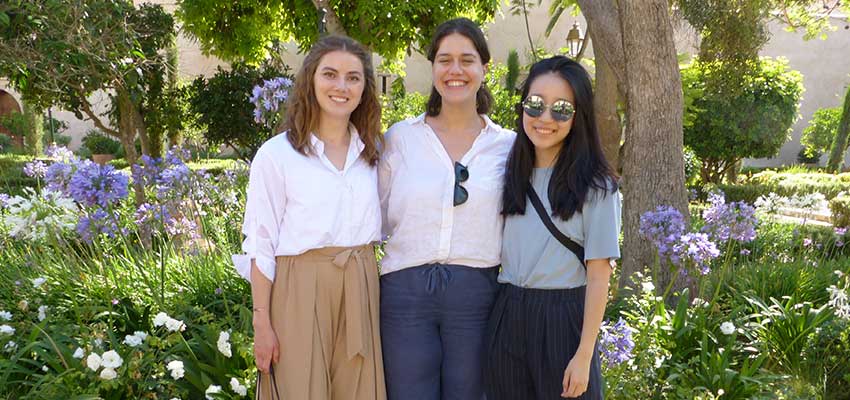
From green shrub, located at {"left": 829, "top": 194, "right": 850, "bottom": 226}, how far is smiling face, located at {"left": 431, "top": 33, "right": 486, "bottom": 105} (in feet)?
28.6

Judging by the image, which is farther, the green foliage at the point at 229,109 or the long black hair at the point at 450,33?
the green foliage at the point at 229,109

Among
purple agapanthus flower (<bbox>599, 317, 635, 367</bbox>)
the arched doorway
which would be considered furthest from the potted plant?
purple agapanthus flower (<bbox>599, 317, 635, 367</bbox>)

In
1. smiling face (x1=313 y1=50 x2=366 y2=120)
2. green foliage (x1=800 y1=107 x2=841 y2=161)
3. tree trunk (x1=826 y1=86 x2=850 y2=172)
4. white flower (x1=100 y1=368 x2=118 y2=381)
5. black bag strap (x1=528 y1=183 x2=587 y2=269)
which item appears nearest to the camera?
black bag strap (x1=528 y1=183 x2=587 y2=269)

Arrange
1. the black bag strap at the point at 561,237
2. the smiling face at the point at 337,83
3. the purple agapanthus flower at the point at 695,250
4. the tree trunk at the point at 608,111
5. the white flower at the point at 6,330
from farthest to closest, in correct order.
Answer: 1. the tree trunk at the point at 608,111
2. the purple agapanthus flower at the point at 695,250
3. the white flower at the point at 6,330
4. the smiling face at the point at 337,83
5. the black bag strap at the point at 561,237

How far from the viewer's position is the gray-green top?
233 cm

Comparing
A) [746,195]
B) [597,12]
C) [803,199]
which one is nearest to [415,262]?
[597,12]

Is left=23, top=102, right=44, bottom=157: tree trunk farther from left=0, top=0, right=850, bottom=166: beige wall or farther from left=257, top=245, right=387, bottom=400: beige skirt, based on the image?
left=257, top=245, right=387, bottom=400: beige skirt

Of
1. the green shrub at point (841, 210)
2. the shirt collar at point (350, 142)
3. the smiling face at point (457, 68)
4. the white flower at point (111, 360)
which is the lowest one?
the green shrub at point (841, 210)

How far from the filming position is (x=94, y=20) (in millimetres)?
5977

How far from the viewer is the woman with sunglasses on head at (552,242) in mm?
2391

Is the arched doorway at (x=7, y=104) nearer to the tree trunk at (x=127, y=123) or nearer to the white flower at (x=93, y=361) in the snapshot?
the tree trunk at (x=127, y=123)

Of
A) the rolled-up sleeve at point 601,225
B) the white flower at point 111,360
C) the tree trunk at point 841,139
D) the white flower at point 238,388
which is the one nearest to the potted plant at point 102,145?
the white flower at point 111,360

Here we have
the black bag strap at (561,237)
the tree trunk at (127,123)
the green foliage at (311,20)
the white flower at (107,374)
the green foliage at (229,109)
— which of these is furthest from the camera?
the green foliage at (229,109)

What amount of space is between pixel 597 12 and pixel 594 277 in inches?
136
